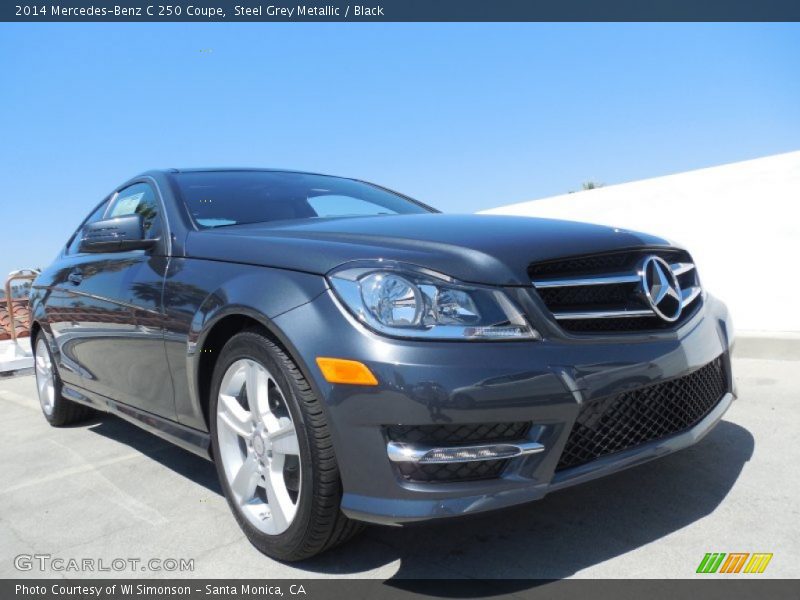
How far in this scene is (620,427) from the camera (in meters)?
2.20

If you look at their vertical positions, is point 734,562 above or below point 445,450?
below

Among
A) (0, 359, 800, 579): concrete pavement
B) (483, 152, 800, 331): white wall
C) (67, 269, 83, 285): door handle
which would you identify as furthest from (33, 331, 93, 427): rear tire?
(483, 152, 800, 331): white wall

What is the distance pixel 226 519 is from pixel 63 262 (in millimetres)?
2364

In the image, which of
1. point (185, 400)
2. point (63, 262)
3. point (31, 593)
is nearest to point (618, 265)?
point (185, 400)

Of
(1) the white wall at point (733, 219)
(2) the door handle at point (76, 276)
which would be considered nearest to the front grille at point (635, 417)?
(2) the door handle at point (76, 276)

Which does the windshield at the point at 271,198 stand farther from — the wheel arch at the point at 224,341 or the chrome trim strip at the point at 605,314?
the chrome trim strip at the point at 605,314

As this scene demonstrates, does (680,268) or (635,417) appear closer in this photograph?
(635,417)

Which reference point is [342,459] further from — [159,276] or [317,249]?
[159,276]

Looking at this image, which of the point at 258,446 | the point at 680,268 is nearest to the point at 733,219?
the point at 680,268

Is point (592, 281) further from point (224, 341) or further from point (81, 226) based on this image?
point (81, 226)

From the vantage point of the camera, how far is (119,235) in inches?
124

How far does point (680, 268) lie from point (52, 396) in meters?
4.20

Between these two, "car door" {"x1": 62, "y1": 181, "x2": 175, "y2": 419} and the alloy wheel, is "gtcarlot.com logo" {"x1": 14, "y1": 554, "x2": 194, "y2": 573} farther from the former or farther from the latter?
"car door" {"x1": 62, "y1": 181, "x2": 175, "y2": 419}

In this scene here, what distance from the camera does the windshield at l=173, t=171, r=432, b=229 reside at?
3270mm
